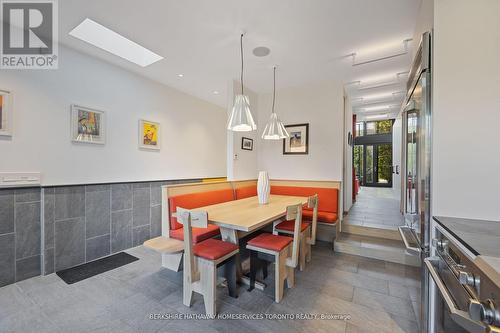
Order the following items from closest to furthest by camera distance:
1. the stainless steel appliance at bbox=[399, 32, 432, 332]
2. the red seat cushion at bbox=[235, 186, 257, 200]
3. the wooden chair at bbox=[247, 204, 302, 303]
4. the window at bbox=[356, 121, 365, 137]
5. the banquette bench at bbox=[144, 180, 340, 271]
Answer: the stainless steel appliance at bbox=[399, 32, 432, 332] < the wooden chair at bbox=[247, 204, 302, 303] < the banquette bench at bbox=[144, 180, 340, 271] < the red seat cushion at bbox=[235, 186, 257, 200] < the window at bbox=[356, 121, 365, 137]

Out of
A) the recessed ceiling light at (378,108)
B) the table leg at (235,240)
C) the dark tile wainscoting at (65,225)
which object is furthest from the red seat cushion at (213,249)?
the recessed ceiling light at (378,108)

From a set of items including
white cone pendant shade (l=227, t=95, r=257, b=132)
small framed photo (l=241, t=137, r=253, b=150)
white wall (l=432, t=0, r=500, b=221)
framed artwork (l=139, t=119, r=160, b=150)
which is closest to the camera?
white wall (l=432, t=0, r=500, b=221)

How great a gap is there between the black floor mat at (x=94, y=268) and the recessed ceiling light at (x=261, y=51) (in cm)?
318

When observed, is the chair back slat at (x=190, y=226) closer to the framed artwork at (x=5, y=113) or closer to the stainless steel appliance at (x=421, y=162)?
the stainless steel appliance at (x=421, y=162)

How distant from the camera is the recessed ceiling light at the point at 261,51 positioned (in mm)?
2586

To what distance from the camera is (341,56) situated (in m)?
2.77

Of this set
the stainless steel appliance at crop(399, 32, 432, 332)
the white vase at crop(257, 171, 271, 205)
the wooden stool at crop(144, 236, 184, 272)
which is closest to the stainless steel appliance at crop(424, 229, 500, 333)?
the stainless steel appliance at crop(399, 32, 432, 332)

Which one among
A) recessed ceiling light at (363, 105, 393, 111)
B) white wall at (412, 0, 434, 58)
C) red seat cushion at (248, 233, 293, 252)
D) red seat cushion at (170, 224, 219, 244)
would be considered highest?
recessed ceiling light at (363, 105, 393, 111)

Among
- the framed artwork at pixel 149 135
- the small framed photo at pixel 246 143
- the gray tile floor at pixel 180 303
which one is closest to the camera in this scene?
the gray tile floor at pixel 180 303

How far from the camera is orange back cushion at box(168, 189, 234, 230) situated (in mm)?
2430

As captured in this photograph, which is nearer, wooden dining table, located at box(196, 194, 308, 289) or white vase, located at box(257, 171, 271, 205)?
wooden dining table, located at box(196, 194, 308, 289)

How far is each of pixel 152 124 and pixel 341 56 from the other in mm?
3059

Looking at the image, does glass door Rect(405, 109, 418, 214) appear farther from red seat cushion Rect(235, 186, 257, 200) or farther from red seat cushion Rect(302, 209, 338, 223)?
red seat cushion Rect(235, 186, 257, 200)

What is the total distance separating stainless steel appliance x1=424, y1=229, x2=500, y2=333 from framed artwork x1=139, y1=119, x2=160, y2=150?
141 inches
